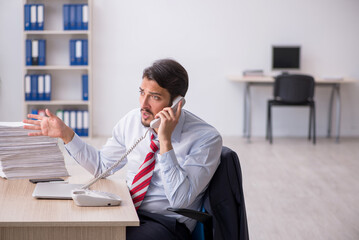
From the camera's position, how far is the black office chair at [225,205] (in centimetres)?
193

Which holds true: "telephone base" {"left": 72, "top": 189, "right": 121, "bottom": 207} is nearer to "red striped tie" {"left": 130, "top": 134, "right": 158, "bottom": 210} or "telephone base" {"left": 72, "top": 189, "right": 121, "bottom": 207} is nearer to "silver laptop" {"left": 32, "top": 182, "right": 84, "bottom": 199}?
"silver laptop" {"left": 32, "top": 182, "right": 84, "bottom": 199}

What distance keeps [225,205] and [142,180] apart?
0.32 metres

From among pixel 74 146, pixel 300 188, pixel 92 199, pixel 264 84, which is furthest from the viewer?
pixel 264 84

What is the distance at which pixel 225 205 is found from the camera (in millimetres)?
1967

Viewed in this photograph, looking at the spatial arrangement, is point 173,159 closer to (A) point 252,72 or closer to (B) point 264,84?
(A) point 252,72

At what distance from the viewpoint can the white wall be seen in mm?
6625

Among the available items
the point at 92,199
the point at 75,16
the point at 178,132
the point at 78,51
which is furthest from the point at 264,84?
the point at 92,199

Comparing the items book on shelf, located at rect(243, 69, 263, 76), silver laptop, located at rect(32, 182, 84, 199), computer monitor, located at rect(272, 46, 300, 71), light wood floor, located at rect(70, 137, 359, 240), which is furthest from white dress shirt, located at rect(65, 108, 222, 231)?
computer monitor, located at rect(272, 46, 300, 71)

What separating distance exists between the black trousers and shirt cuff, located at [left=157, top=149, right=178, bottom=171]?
20 centimetres

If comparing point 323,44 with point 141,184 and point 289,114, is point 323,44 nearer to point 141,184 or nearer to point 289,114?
point 289,114

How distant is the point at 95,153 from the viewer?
7.19 feet

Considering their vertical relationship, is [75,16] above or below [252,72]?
above

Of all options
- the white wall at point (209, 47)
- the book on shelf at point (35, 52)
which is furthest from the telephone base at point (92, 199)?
the white wall at point (209, 47)

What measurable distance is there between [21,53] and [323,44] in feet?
12.3
